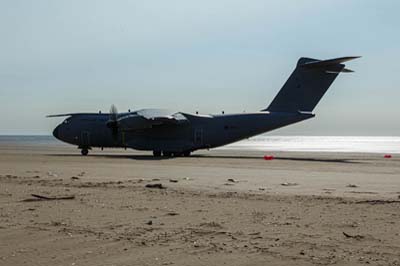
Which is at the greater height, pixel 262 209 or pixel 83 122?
pixel 83 122

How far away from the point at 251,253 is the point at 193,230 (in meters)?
1.95

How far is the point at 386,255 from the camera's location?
757cm

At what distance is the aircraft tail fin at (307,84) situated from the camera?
40.7 meters

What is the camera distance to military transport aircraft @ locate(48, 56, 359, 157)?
41281 millimetres

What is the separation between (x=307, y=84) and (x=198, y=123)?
9222 millimetres

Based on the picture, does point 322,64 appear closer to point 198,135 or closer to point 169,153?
point 198,135

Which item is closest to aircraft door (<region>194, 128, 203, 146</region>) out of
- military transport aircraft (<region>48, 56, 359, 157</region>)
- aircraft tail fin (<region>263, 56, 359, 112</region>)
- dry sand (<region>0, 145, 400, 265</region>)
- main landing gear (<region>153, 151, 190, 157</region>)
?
military transport aircraft (<region>48, 56, 359, 157</region>)

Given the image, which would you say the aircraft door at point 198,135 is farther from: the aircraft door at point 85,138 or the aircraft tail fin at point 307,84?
the aircraft door at point 85,138

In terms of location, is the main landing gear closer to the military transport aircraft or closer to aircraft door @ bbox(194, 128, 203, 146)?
the military transport aircraft

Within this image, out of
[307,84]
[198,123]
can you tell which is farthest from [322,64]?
[198,123]

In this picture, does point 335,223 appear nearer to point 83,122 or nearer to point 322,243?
point 322,243

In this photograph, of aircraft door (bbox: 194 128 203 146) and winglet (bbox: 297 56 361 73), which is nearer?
winglet (bbox: 297 56 361 73)

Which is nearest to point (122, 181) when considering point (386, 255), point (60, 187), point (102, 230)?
point (60, 187)

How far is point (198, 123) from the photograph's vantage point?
44.4 metres
